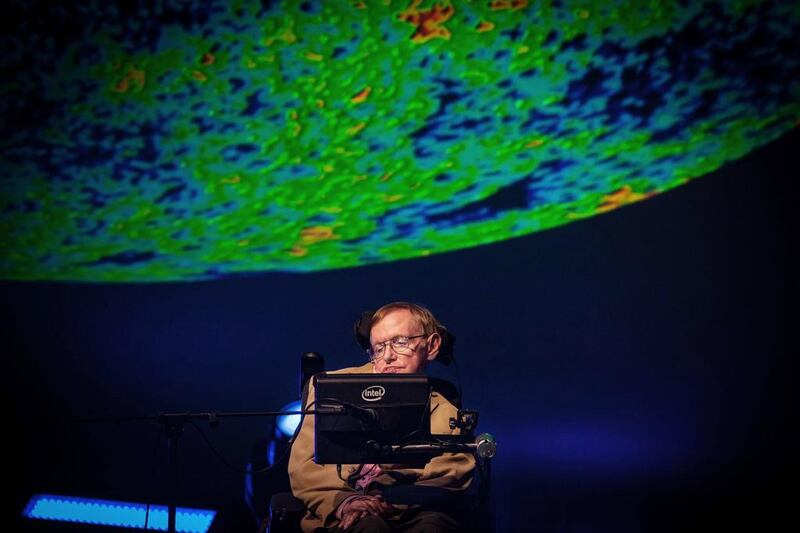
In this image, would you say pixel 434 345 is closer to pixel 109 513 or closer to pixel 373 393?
pixel 373 393

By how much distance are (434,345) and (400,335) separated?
0.15 m

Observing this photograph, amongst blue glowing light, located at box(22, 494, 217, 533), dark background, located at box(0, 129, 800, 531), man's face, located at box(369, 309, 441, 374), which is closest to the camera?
man's face, located at box(369, 309, 441, 374)

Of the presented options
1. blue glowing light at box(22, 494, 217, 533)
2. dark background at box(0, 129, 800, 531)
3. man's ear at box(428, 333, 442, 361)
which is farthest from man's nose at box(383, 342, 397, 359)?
blue glowing light at box(22, 494, 217, 533)

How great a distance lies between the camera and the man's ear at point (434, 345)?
2783mm

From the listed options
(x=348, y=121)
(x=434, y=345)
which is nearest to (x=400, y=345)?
(x=434, y=345)

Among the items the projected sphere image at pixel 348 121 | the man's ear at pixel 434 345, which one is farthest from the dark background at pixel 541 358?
the man's ear at pixel 434 345

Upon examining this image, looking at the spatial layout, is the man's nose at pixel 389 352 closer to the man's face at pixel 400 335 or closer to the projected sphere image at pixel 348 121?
the man's face at pixel 400 335

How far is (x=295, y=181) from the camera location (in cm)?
364

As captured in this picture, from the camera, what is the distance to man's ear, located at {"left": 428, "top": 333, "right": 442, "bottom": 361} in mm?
2783

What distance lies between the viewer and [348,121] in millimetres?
3605

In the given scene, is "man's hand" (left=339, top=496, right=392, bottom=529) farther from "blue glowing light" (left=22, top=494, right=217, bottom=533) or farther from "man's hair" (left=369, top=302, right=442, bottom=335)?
"blue glowing light" (left=22, top=494, right=217, bottom=533)

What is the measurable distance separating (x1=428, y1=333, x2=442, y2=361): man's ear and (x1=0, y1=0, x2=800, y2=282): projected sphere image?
0.88 m

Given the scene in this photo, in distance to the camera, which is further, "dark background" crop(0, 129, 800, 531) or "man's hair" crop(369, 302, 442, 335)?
"dark background" crop(0, 129, 800, 531)

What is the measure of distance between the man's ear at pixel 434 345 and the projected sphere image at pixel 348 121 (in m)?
0.88
